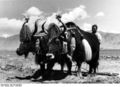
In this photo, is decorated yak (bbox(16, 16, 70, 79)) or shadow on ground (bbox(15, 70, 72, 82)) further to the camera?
shadow on ground (bbox(15, 70, 72, 82))

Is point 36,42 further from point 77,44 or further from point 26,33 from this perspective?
point 77,44

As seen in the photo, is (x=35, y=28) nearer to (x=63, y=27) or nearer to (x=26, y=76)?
(x=63, y=27)

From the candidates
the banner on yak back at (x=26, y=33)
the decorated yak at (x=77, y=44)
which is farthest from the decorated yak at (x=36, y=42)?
the decorated yak at (x=77, y=44)

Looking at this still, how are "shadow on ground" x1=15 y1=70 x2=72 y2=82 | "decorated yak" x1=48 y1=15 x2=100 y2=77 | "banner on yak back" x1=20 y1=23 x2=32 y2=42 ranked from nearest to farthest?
"decorated yak" x1=48 y1=15 x2=100 y2=77 → "banner on yak back" x1=20 y1=23 x2=32 y2=42 → "shadow on ground" x1=15 y1=70 x2=72 y2=82

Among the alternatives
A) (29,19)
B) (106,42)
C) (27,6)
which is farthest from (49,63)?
(106,42)

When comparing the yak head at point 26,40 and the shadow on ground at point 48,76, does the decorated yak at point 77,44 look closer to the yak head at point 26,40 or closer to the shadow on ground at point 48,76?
the shadow on ground at point 48,76

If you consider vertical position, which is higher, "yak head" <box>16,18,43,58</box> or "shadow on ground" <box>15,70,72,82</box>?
"yak head" <box>16,18,43,58</box>

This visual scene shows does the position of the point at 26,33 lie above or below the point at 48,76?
above

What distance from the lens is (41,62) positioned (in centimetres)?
887

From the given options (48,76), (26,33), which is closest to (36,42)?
(26,33)

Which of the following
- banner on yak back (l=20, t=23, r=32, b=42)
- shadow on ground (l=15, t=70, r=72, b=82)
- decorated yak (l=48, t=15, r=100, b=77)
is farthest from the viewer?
shadow on ground (l=15, t=70, r=72, b=82)

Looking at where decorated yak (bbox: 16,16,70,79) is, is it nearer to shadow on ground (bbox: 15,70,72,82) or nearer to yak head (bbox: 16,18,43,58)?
yak head (bbox: 16,18,43,58)

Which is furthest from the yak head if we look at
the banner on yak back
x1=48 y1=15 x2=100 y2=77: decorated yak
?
x1=48 y1=15 x2=100 y2=77: decorated yak

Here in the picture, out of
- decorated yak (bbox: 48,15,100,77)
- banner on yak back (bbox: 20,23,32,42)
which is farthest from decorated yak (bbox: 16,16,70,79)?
decorated yak (bbox: 48,15,100,77)
